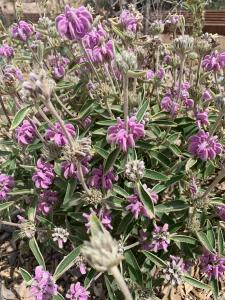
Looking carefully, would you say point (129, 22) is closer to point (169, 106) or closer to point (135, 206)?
point (169, 106)

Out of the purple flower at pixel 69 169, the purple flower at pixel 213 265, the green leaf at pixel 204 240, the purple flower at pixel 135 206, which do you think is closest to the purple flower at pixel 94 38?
the purple flower at pixel 69 169

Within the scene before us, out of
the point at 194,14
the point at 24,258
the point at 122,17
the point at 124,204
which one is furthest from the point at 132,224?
the point at 194,14

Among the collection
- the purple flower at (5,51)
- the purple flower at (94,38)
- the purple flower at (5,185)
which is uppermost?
the purple flower at (94,38)

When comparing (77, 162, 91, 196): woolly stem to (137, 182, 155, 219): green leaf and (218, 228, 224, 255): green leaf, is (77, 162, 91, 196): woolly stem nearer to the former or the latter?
(137, 182, 155, 219): green leaf

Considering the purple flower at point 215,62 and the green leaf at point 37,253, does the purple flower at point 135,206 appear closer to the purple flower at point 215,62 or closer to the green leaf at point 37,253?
the green leaf at point 37,253

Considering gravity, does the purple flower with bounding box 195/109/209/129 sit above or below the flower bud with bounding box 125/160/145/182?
below

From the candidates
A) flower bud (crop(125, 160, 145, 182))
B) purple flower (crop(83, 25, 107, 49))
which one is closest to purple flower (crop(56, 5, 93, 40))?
purple flower (crop(83, 25, 107, 49))

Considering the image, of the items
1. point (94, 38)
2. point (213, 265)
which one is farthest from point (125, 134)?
point (213, 265)
